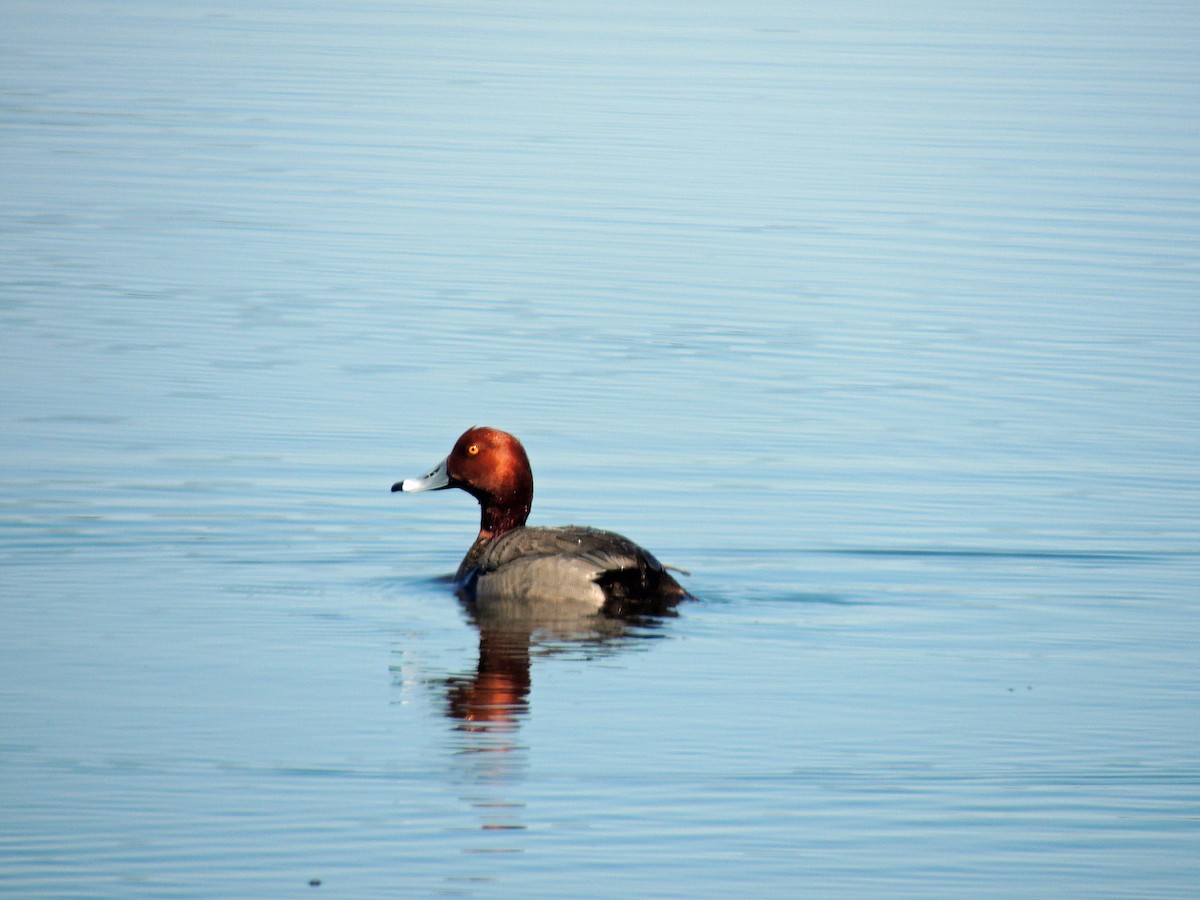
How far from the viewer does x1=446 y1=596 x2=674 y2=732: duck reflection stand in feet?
30.0

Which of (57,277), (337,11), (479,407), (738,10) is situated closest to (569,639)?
(479,407)

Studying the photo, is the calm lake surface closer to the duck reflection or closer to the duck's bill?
the duck reflection

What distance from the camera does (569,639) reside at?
1048cm

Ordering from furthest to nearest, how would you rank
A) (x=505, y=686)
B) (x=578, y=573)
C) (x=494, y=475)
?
(x=494, y=475) → (x=578, y=573) → (x=505, y=686)

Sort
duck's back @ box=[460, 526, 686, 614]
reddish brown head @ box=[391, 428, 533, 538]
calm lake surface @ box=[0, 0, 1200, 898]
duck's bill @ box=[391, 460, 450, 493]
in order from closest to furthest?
1. calm lake surface @ box=[0, 0, 1200, 898]
2. duck's back @ box=[460, 526, 686, 614]
3. reddish brown head @ box=[391, 428, 533, 538]
4. duck's bill @ box=[391, 460, 450, 493]

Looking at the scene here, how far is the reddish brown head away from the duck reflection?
0.95 metres

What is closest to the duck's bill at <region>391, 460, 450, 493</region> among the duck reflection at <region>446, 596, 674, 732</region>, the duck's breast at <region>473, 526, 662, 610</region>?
the duck's breast at <region>473, 526, 662, 610</region>

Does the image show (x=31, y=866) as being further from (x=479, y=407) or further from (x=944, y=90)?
(x=944, y=90)

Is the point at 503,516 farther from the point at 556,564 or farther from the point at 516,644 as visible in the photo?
the point at 516,644

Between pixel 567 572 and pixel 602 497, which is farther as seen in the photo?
pixel 602 497

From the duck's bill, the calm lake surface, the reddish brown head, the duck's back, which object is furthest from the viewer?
the duck's bill

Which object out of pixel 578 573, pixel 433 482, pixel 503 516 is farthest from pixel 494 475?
pixel 578 573

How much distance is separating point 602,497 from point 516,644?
310 cm

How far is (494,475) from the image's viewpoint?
1208 cm
